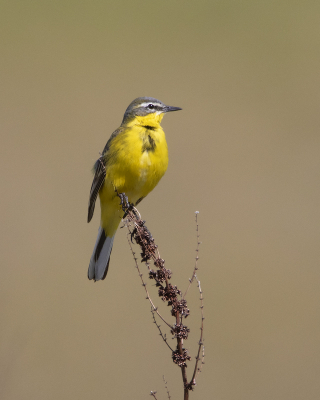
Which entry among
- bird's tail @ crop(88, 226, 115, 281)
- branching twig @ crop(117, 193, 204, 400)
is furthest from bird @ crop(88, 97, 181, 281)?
branching twig @ crop(117, 193, 204, 400)

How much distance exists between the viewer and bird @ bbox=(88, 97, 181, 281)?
419 cm

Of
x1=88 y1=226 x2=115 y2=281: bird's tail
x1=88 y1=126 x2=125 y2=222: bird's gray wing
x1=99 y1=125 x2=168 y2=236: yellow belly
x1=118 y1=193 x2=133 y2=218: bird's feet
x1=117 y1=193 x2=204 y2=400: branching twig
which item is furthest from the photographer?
x1=88 y1=226 x2=115 y2=281: bird's tail

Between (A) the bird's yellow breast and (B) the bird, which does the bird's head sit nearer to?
(B) the bird

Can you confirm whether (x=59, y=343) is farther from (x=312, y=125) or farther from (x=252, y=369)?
(x=312, y=125)

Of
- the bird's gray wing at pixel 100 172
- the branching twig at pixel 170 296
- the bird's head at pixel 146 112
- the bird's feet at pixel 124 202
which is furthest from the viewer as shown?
the bird's head at pixel 146 112

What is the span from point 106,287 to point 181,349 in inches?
198

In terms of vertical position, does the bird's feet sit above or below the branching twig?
above

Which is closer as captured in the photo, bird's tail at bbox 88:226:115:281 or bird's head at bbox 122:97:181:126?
bird's tail at bbox 88:226:115:281

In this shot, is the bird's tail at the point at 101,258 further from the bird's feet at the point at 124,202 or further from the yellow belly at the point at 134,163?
the bird's feet at the point at 124,202

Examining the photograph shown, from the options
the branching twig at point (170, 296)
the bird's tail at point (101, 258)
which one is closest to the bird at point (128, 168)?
the bird's tail at point (101, 258)

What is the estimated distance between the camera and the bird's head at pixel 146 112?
4641 millimetres

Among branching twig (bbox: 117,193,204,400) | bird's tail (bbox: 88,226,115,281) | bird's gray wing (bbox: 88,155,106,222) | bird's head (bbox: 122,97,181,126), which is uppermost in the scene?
bird's head (bbox: 122,97,181,126)

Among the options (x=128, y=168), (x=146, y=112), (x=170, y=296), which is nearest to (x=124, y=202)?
(x=128, y=168)

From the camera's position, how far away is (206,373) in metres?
5.89
